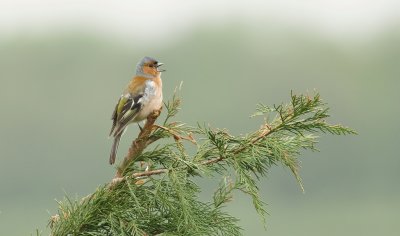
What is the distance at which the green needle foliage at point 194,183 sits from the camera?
5.75 meters

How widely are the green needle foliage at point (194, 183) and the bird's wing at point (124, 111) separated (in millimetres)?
2805

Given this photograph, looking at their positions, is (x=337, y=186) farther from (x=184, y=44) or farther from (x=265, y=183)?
(x=184, y=44)

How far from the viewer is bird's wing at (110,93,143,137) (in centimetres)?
886

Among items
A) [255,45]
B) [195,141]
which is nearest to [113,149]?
[195,141]

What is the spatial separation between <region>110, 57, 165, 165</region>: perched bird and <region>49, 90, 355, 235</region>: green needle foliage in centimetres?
193

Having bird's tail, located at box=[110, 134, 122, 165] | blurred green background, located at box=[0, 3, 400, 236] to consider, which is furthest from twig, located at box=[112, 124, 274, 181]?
blurred green background, located at box=[0, 3, 400, 236]

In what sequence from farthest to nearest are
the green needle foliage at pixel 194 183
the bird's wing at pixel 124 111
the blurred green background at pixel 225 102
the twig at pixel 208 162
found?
the blurred green background at pixel 225 102 < the bird's wing at pixel 124 111 < the twig at pixel 208 162 < the green needle foliage at pixel 194 183

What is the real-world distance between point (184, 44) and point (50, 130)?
25.3 metres

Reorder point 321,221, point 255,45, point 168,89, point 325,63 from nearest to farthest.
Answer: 1. point 321,221
2. point 168,89
3. point 325,63
4. point 255,45

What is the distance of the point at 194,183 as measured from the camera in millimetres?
5883

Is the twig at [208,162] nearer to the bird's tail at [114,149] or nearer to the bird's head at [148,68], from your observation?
the bird's tail at [114,149]

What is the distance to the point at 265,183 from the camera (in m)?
94.9

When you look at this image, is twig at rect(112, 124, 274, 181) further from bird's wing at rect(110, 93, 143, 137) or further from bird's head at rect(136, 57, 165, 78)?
bird's head at rect(136, 57, 165, 78)

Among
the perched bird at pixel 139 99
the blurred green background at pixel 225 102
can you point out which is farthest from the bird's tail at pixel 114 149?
the blurred green background at pixel 225 102
